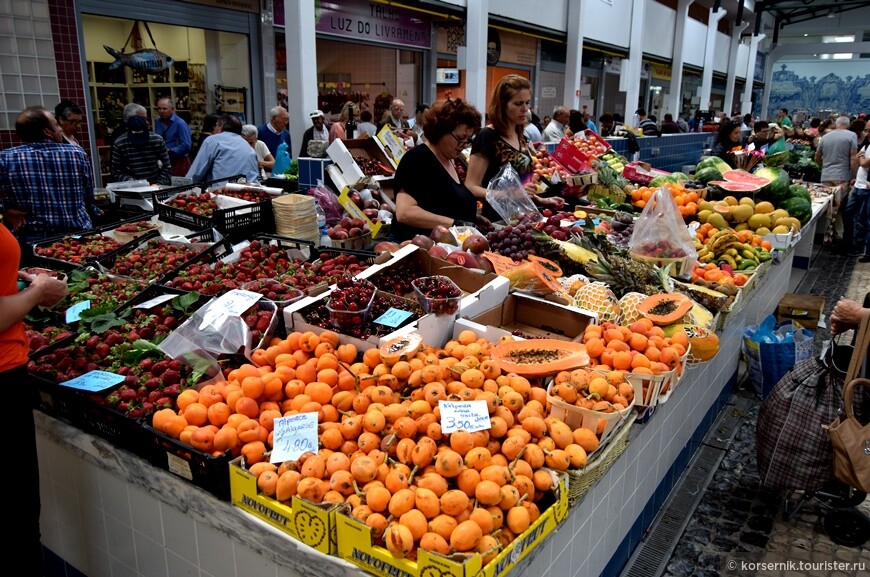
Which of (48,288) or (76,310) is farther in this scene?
(76,310)

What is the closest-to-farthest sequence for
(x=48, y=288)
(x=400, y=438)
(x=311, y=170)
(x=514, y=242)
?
(x=400, y=438)
(x=48, y=288)
(x=514, y=242)
(x=311, y=170)

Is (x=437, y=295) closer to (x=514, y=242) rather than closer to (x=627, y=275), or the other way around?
(x=514, y=242)

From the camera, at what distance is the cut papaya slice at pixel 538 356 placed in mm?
2439

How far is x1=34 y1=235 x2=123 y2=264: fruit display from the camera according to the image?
12.9ft

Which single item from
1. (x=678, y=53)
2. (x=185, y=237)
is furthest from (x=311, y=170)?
(x=678, y=53)

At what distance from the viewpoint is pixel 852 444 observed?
9.58 feet

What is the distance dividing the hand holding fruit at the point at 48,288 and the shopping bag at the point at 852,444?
3307 mm

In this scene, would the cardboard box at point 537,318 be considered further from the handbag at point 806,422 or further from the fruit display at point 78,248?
the fruit display at point 78,248

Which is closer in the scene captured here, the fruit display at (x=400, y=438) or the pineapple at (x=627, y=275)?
the fruit display at (x=400, y=438)

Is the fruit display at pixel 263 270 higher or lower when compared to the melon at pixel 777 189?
lower

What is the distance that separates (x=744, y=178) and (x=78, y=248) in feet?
20.6

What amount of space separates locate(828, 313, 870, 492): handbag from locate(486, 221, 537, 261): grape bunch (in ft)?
5.66

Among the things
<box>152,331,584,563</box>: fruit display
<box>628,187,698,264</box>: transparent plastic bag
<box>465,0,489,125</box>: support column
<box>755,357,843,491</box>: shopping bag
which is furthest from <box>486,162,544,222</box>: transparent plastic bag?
<box>465,0,489,125</box>: support column

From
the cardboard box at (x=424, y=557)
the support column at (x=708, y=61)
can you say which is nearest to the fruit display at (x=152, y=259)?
the cardboard box at (x=424, y=557)
